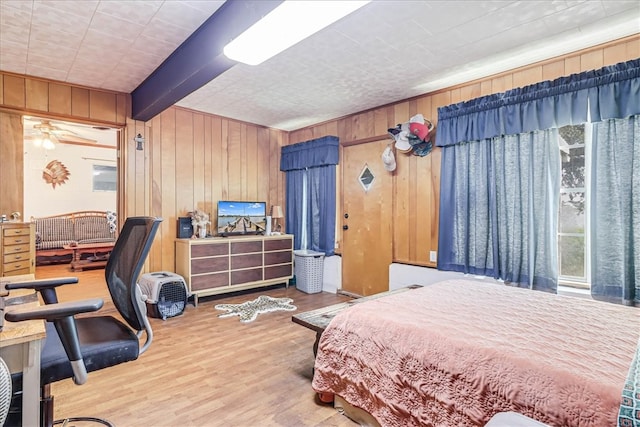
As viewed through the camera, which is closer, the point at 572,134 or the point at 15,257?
the point at 572,134

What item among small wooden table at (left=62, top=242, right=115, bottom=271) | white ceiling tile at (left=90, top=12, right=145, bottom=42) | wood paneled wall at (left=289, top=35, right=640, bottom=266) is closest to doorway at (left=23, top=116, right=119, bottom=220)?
small wooden table at (left=62, top=242, right=115, bottom=271)

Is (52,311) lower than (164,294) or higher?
higher

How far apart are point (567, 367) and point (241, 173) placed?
14.7 ft

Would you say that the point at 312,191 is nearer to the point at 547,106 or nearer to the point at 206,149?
the point at 206,149

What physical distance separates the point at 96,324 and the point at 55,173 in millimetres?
7027

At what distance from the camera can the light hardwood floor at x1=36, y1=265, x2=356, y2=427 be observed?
1.86 meters

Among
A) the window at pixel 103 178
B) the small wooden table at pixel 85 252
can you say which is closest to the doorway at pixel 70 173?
the window at pixel 103 178

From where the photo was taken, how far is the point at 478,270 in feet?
10.4

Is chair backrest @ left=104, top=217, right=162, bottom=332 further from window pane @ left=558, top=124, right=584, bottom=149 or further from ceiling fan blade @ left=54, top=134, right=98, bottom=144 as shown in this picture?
ceiling fan blade @ left=54, top=134, right=98, bottom=144

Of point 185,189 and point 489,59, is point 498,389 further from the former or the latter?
point 185,189

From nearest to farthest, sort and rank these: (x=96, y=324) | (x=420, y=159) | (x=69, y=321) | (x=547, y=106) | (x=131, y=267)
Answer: (x=69, y=321) < (x=131, y=267) < (x=96, y=324) < (x=547, y=106) < (x=420, y=159)

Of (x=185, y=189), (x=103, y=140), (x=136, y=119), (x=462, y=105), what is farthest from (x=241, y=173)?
→ (x=103, y=140)

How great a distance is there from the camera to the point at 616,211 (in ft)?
7.89

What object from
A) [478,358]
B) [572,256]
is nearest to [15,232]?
[478,358]
